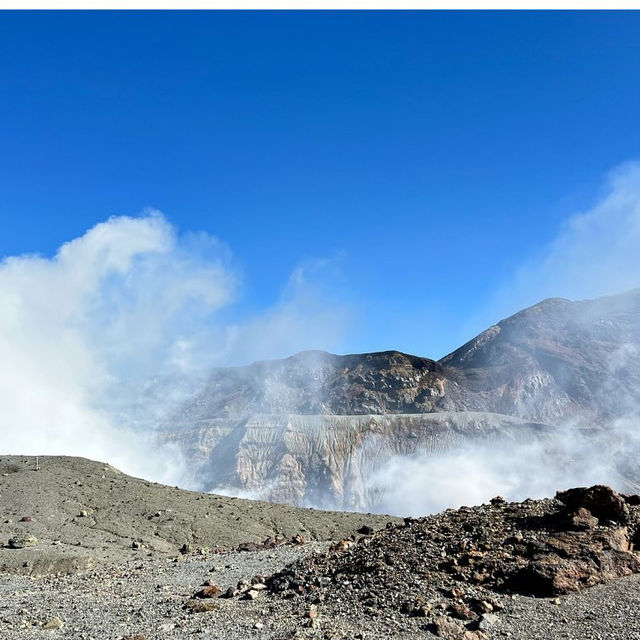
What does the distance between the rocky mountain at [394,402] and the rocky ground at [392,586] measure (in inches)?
3176

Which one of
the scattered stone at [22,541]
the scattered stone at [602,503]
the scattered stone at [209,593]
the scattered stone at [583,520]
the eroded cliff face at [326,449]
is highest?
the eroded cliff face at [326,449]

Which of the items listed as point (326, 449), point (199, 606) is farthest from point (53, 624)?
point (326, 449)

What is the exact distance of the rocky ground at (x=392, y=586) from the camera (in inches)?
468

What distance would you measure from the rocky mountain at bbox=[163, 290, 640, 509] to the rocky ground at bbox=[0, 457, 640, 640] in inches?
3176

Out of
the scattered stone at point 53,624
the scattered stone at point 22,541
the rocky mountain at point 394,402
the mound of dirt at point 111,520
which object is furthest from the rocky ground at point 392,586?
the rocky mountain at point 394,402

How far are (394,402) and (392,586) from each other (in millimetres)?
131005

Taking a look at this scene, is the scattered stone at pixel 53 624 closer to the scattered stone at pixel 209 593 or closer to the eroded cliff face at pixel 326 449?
the scattered stone at pixel 209 593

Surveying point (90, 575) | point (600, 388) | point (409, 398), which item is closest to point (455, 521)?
point (90, 575)

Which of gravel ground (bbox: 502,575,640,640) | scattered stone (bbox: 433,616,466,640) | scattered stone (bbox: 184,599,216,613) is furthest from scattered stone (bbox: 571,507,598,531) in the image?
scattered stone (bbox: 184,599,216,613)

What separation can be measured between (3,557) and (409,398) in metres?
124

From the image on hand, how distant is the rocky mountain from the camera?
339 feet

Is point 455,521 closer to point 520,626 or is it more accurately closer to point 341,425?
point 520,626

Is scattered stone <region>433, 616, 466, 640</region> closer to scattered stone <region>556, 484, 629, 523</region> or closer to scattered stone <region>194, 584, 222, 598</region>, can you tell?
scattered stone <region>194, 584, 222, 598</region>

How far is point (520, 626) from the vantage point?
11531mm
